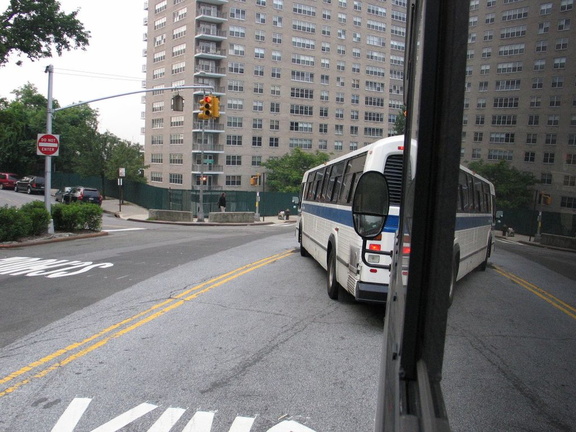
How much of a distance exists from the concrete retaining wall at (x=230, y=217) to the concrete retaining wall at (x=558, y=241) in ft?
108

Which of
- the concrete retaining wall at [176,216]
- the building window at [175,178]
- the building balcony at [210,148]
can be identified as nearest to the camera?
the concrete retaining wall at [176,216]

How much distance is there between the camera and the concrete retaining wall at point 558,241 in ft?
2.41

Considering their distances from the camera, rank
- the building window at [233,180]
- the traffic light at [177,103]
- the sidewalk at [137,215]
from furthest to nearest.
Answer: the building window at [233,180] → the sidewalk at [137,215] → the traffic light at [177,103]

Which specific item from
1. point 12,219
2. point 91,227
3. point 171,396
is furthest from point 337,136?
point 171,396

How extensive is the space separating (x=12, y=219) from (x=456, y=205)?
1850 centimetres

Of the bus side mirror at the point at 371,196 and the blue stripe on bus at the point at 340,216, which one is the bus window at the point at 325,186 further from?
the bus side mirror at the point at 371,196

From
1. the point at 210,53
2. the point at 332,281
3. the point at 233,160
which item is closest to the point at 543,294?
the point at 332,281

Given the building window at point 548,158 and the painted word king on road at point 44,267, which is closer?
the building window at point 548,158

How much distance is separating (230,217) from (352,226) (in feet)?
90.0

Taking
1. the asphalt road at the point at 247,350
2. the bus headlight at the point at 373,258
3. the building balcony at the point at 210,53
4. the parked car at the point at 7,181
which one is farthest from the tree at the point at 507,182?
the building balcony at the point at 210,53

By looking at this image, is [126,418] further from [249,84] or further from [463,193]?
[249,84]

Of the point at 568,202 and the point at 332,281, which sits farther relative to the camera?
the point at 332,281

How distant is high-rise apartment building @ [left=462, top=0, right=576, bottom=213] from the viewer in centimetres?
70

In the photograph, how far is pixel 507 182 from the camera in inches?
41.8
